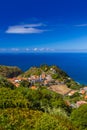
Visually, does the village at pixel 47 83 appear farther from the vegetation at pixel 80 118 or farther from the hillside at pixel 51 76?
the vegetation at pixel 80 118

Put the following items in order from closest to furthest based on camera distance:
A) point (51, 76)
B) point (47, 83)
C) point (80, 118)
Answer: point (80, 118) → point (47, 83) → point (51, 76)

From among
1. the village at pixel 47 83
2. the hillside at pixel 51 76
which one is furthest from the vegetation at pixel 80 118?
the hillside at pixel 51 76

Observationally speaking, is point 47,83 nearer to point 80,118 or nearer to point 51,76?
point 51,76

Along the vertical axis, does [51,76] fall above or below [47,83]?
above

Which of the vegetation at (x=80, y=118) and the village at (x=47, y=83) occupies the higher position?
the vegetation at (x=80, y=118)

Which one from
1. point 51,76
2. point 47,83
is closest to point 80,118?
point 47,83

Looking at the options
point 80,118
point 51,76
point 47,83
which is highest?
point 80,118

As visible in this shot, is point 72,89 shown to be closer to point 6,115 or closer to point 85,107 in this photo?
point 85,107

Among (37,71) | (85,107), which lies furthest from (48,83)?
(85,107)

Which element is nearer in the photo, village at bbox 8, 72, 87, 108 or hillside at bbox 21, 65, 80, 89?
village at bbox 8, 72, 87, 108

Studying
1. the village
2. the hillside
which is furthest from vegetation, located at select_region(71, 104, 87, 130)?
the hillside

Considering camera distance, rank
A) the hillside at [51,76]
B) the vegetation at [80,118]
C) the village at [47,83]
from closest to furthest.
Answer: the vegetation at [80,118], the village at [47,83], the hillside at [51,76]

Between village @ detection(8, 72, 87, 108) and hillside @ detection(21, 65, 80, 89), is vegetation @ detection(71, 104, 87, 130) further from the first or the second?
hillside @ detection(21, 65, 80, 89)
